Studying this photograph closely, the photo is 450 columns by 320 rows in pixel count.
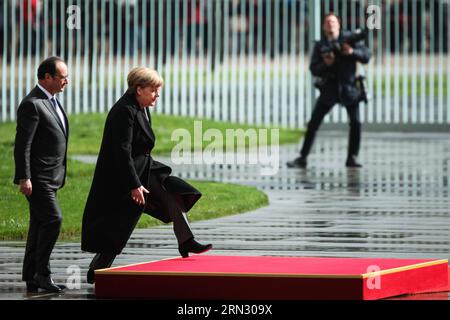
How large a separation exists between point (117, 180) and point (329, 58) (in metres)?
9.53

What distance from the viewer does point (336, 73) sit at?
20.3 meters

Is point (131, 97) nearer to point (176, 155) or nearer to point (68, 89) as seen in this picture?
point (176, 155)

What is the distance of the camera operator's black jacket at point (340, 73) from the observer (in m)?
20.0

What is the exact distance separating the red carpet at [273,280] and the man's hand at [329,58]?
934cm

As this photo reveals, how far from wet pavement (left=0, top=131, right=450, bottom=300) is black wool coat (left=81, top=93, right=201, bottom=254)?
1.21 feet

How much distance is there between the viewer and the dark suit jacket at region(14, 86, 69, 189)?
10.5 metres

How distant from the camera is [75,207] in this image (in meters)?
15.3

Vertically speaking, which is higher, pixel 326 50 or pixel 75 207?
pixel 326 50

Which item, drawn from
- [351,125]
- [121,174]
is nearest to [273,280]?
[121,174]

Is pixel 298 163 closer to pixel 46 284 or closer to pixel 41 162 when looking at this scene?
pixel 41 162

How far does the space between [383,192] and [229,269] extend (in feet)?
25.3

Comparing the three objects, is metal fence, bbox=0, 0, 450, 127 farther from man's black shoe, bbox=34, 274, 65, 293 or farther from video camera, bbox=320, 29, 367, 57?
man's black shoe, bbox=34, 274, 65, 293

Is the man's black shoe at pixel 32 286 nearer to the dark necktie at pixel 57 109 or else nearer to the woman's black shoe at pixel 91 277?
the woman's black shoe at pixel 91 277
